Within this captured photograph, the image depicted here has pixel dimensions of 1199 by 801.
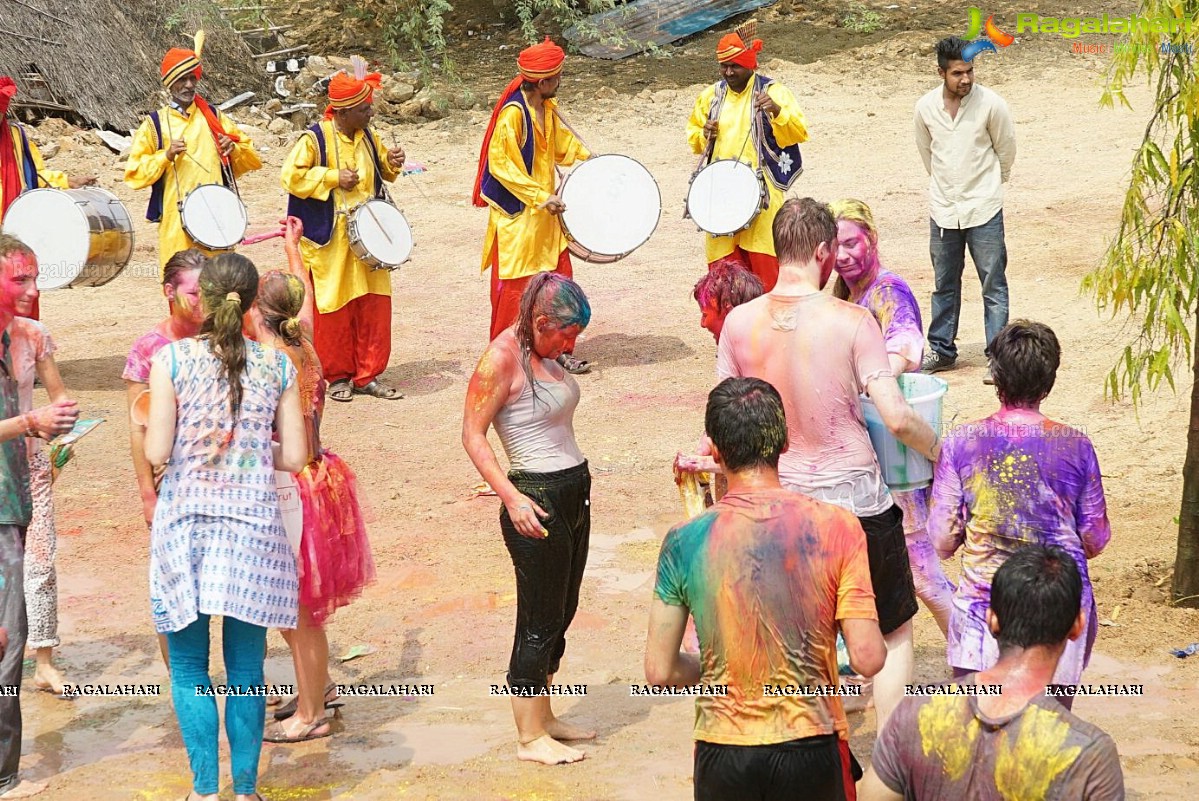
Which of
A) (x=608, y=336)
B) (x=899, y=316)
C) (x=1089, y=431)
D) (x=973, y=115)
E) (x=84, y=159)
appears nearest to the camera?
(x=899, y=316)

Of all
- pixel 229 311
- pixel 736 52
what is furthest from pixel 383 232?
pixel 229 311

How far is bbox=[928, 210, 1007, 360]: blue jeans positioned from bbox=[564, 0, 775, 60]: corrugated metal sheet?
1096 cm

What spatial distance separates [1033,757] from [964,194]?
6950mm

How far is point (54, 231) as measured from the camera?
9.44m

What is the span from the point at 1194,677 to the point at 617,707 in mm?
2183

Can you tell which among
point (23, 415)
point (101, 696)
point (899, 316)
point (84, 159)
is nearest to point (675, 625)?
point (899, 316)

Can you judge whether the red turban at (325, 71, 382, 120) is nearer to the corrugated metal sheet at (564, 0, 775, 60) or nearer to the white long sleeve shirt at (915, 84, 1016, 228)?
the white long sleeve shirt at (915, 84, 1016, 228)

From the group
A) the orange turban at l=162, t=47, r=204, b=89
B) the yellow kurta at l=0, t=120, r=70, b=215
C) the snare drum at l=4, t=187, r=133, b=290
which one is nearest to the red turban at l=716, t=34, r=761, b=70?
the orange turban at l=162, t=47, r=204, b=89

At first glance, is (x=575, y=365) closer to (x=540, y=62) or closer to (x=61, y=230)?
(x=540, y=62)

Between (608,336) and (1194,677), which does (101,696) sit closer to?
(1194,677)

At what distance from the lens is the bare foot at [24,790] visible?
5004 mm

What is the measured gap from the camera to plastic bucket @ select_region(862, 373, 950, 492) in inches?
185

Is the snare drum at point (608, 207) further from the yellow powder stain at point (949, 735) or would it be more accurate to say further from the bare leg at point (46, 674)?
the yellow powder stain at point (949, 735)

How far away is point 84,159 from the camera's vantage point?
16.1 meters
